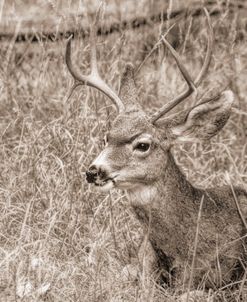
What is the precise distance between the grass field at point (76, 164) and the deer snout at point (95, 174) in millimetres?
346

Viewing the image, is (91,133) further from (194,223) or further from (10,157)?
(194,223)

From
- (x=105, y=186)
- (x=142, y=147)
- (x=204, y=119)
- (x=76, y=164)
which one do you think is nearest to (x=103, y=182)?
(x=105, y=186)

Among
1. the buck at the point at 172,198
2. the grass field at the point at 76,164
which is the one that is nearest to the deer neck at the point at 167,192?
the buck at the point at 172,198

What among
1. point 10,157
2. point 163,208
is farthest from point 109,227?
point 10,157

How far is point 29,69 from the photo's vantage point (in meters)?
7.24

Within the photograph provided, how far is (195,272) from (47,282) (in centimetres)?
74

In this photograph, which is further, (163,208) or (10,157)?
(10,157)

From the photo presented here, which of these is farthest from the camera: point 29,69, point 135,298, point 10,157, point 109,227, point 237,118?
point 29,69

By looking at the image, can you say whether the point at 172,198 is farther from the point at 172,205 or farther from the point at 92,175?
the point at 92,175

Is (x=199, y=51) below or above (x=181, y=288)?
above

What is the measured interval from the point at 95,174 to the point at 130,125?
0.40 m

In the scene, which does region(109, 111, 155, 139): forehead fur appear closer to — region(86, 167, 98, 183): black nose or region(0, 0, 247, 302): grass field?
region(86, 167, 98, 183): black nose

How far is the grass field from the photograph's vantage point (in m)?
4.72

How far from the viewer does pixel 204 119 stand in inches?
204
